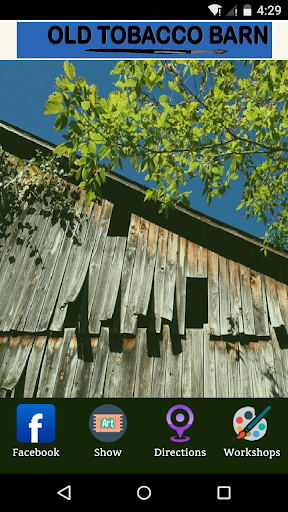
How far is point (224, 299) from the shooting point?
24.2ft

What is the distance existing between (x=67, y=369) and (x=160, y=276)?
2207 mm

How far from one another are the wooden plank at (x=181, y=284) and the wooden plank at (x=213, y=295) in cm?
44

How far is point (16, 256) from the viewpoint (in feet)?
26.4

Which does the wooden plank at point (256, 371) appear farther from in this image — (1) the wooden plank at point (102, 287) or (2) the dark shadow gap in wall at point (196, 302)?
(1) the wooden plank at point (102, 287)

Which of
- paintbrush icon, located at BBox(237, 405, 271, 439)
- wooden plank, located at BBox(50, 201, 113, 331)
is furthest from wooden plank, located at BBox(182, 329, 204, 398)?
paintbrush icon, located at BBox(237, 405, 271, 439)

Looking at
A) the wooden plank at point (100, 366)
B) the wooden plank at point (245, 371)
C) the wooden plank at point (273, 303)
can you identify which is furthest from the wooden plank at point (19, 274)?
the wooden plank at point (273, 303)

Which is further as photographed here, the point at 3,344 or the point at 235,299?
the point at 235,299

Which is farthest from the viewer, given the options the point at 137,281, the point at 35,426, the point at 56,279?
the point at 56,279

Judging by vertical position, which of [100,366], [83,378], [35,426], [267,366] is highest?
[267,366]

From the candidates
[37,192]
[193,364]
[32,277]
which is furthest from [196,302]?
[37,192]

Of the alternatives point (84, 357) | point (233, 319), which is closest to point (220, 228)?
point (233, 319)

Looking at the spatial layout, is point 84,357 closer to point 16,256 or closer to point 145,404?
point 16,256

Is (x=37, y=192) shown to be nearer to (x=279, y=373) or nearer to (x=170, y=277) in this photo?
(x=170, y=277)
